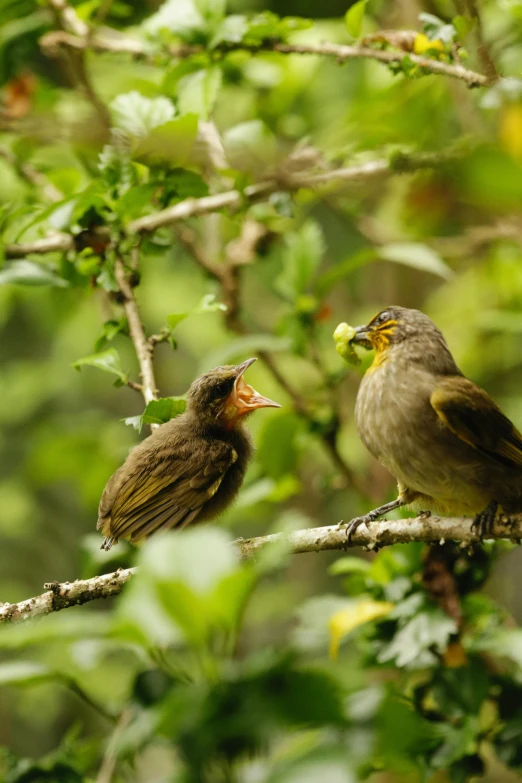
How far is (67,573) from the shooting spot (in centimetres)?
692

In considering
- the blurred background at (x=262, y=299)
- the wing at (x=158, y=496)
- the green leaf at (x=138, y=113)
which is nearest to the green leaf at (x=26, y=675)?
the blurred background at (x=262, y=299)

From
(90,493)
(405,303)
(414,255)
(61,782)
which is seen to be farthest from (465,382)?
(90,493)

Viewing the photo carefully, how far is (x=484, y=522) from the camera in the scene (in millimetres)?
2441

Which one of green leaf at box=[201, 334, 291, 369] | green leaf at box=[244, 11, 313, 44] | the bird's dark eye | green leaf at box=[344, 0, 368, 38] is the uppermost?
green leaf at box=[244, 11, 313, 44]

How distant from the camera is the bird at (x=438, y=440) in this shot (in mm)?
2617

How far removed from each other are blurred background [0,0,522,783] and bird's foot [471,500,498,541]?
1.34 ft

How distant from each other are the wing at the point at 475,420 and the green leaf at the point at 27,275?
1.27m

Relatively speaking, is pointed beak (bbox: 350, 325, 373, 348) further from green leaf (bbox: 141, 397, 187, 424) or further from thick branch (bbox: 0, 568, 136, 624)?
thick branch (bbox: 0, 568, 136, 624)

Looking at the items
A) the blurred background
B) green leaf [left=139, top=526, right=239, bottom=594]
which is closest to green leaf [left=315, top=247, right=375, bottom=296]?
the blurred background

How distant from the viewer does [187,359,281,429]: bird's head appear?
2656 millimetres

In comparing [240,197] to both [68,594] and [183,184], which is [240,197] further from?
[68,594]

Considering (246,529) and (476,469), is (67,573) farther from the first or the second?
(476,469)

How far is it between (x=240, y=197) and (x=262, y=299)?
139 inches

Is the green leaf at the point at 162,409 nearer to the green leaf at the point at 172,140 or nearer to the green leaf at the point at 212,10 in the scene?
the green leaf at the point at 172,140
